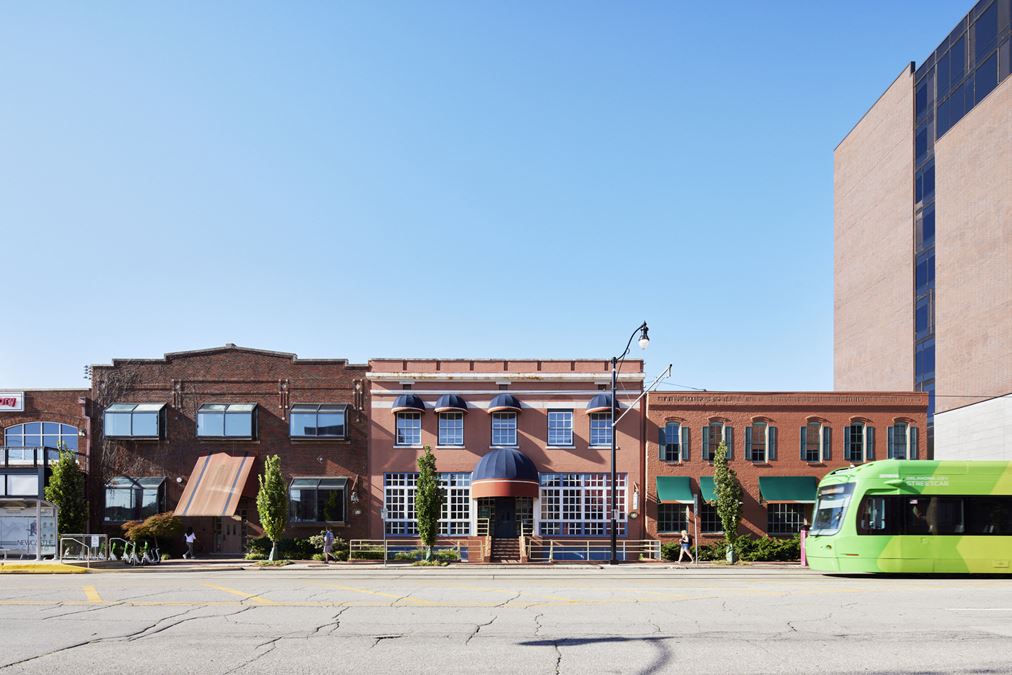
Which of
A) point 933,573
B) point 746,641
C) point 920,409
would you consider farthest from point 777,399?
point 746,641

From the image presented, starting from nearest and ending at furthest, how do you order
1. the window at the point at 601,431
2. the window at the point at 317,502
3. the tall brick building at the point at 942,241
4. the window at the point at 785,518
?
the window at the point at 785,518 → the window at the point at 317,502 → the window at the point at 601,431 → the tall brick building at the point at 942,241

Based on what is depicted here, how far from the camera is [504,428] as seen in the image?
47688 mm

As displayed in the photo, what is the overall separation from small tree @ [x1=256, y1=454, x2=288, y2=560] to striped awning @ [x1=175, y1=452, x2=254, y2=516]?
8.83ft

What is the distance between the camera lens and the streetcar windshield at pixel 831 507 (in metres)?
28.3

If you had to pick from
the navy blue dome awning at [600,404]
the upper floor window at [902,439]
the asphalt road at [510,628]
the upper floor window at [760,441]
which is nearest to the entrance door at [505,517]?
the navy blue dome awning at [600,404]

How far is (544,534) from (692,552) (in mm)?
7456

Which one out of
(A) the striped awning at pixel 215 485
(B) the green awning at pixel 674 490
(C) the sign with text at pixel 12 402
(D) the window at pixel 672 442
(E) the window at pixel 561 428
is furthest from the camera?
(C) the sign with text at pixel 12 402

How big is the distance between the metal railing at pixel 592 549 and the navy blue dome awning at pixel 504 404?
6.65m

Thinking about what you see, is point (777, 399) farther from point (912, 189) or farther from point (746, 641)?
point (746, 641)

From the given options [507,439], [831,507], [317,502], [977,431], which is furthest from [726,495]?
[317,502]

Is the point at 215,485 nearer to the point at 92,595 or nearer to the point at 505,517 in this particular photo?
the point at 505,517

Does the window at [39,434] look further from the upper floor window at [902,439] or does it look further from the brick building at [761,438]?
the upper floor window at [902,439]

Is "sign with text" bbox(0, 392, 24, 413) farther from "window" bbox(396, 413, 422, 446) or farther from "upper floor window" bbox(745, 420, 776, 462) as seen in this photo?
"upper floor window" bbox(745, 420, 776, 462)

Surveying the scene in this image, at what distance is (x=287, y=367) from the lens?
48344 mm
